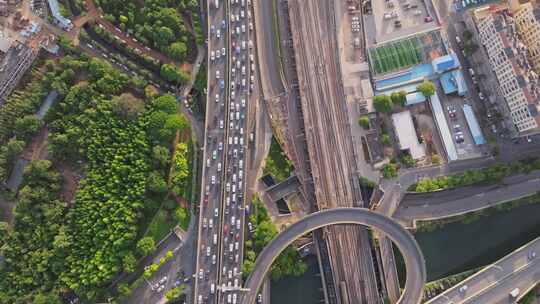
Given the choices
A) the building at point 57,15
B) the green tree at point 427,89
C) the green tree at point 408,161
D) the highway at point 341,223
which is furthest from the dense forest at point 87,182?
the green tree at point 427,89

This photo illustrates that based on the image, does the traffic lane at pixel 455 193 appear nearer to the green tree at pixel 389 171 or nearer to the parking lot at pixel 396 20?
the green tree at pixel 389 171

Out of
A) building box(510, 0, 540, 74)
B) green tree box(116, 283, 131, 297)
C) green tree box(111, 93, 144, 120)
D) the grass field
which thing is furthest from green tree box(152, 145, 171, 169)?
building box(510, 0, 540, 74)

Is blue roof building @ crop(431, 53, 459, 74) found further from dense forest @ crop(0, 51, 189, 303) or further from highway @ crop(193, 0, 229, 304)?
dense forest @ crop(0, 51, 189, 303)

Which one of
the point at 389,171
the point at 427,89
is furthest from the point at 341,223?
the point at 427,89

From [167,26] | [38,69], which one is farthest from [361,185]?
[38,69]

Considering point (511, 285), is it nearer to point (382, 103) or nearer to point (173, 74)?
point (382, 103)

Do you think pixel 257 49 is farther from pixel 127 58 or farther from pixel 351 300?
pixel 351 300
